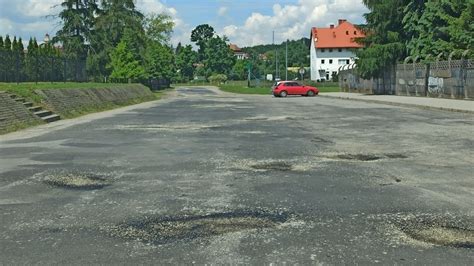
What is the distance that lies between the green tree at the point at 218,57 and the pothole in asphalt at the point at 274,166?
135010mm

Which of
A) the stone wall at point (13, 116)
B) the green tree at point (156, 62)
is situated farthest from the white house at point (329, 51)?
the stone wall at point (13, 116)

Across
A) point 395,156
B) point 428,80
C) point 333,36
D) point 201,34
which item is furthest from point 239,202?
point 201,34

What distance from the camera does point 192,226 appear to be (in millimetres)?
5434

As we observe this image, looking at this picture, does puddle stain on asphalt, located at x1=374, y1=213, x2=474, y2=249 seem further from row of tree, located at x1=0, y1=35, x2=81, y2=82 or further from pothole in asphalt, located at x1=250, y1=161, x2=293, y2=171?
row of tree, located at x1=0, y1=35, x2=81, y2=82

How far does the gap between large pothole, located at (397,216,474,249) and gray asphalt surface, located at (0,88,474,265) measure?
0.02 metres

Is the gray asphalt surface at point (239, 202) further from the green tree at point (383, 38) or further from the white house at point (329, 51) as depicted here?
the white house at point (329, 51)

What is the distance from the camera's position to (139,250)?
15.4 feet

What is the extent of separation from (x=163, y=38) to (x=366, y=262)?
91.4 meters

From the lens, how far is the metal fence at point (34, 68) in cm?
3014

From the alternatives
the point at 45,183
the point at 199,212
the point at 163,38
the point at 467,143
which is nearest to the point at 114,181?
the point at 45,183

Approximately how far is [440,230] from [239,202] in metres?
2.40

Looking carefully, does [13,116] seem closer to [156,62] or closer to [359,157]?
[359,157]

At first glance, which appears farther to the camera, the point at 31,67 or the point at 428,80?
the point at 428,80

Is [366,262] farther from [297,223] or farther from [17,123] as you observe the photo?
[17,123]
